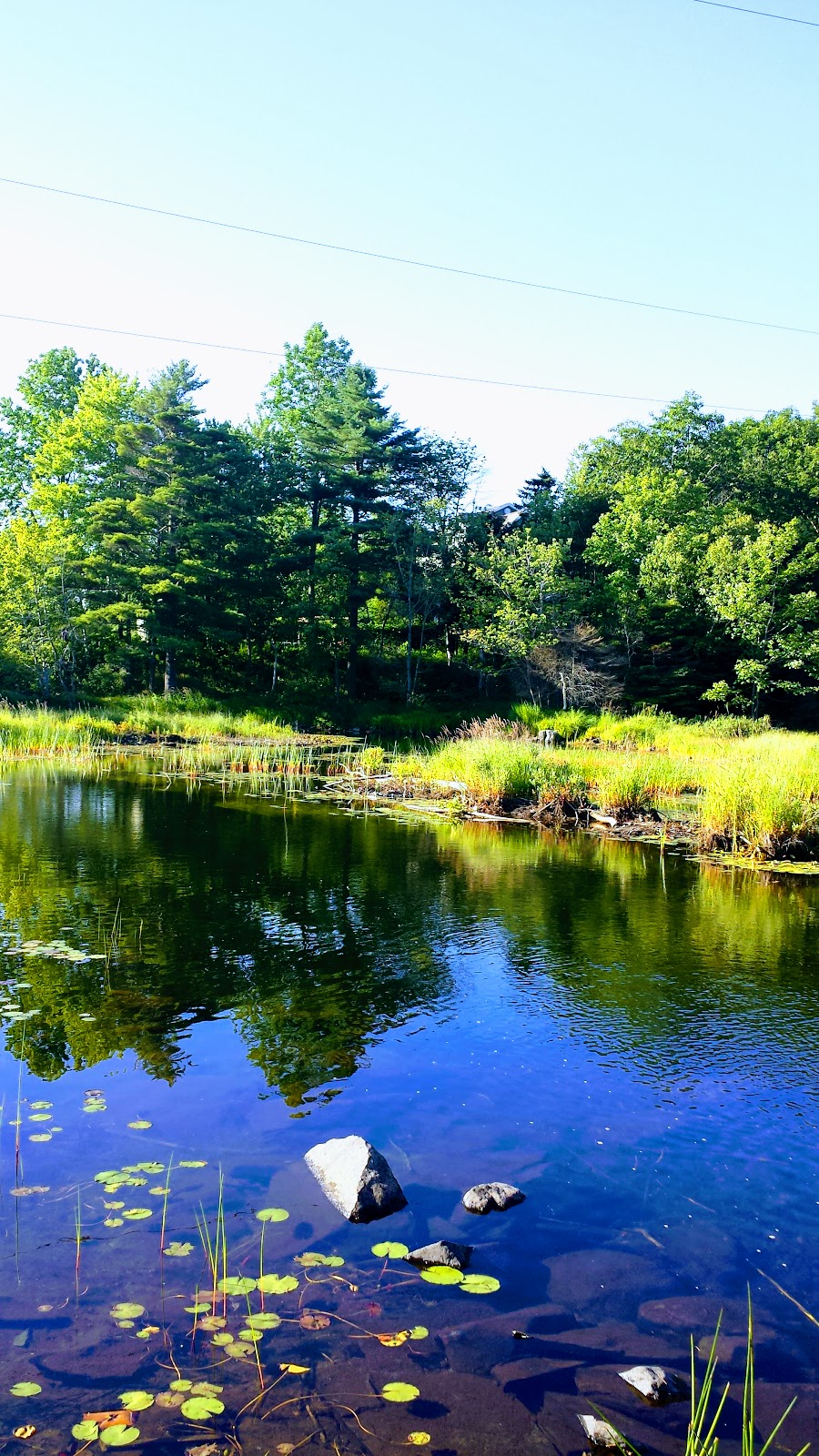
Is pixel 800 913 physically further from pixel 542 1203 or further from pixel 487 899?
pixel 542 1203

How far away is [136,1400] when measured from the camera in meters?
2.76

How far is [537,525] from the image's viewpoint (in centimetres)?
3769

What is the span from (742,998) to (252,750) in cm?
1582

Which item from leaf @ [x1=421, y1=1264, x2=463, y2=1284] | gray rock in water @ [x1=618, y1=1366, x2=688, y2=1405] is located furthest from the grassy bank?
gray rock in water @ [x1=618, y1=1366, x2=688, y2=1405]

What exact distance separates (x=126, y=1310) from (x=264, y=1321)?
47cm

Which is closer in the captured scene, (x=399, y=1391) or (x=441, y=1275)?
(x=399, y=1391)

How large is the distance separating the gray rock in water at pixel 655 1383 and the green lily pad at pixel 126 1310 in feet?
5.26

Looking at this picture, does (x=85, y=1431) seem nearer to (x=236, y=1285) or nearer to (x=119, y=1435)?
(x=119, y=1435)

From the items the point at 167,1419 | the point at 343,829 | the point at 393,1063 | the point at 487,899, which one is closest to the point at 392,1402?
the point at 167,1419

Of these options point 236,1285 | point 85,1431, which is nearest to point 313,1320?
point 236,1285

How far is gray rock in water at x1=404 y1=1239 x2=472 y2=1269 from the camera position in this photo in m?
3.47

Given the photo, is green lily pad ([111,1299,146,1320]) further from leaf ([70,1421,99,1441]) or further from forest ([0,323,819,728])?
forest ([0,323,819,728])

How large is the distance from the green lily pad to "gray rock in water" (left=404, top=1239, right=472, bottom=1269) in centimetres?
96

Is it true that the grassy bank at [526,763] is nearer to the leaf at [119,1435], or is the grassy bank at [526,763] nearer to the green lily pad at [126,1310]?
the green lily pad at [126,1310]
